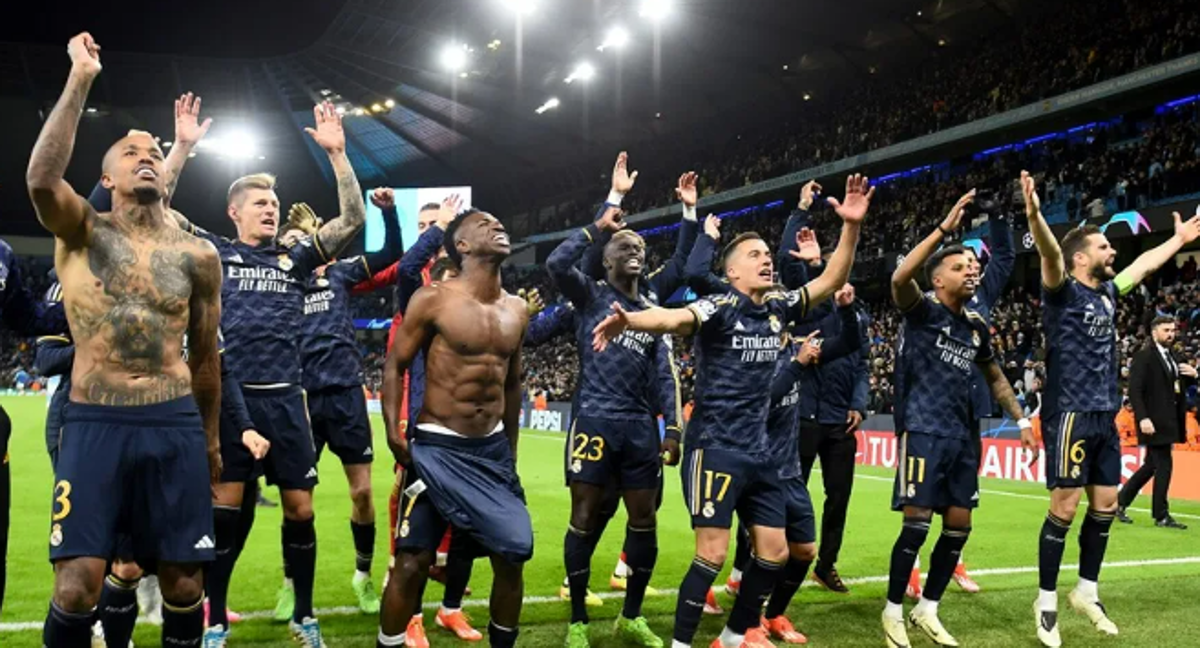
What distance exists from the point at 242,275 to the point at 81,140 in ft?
174

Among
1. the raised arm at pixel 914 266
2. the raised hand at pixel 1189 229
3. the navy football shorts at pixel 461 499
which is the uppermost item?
the raised hand at pixel 1189 229

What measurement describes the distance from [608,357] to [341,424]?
1.78 meters

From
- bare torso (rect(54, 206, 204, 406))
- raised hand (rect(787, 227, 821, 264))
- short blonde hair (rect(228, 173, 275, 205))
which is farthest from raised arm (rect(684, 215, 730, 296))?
bare torso (rect(54, 206, 204, 406))

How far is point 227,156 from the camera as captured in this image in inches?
2153

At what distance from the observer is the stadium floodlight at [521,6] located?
30266 mm

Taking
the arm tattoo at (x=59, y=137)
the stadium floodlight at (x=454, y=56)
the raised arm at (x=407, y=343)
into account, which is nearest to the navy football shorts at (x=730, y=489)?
the raised arm at (x=407, y=343)

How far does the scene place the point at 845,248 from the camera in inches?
233

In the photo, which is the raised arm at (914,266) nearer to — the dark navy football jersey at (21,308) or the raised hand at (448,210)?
the raised hand at (448,210)

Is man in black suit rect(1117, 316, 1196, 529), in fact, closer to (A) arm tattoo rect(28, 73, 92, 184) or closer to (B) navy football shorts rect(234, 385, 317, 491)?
(B) navy football shorts rect(234, 385, 317, 491)

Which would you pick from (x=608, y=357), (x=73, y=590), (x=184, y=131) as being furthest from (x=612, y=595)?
(x=73, y=590)

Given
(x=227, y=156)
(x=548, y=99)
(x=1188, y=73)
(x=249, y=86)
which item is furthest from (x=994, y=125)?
(x=227, y=156)

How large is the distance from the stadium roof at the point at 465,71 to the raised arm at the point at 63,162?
2747cm

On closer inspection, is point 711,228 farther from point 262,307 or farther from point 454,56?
point 454,56

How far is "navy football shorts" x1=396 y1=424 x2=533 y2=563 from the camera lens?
4.54 m
